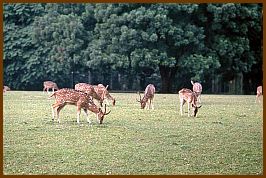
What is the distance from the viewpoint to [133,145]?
10172 millimetres

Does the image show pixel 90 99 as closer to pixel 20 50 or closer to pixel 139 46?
pixel 139 46

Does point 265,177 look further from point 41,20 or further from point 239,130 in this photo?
point 41,20

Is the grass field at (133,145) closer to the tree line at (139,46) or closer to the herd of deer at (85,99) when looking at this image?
the herd of deer at (85,99)

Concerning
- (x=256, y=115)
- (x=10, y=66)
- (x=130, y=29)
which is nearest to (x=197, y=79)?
(x=130, y=29)

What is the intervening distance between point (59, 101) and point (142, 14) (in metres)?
18.4

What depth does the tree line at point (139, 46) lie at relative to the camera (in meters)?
30.7

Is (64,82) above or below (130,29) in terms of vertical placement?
below

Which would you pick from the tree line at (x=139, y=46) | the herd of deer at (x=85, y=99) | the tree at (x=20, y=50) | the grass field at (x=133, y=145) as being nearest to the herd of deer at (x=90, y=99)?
the herd of deer at (x=85, y=99)

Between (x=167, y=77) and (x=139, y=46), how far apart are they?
9.35 ft

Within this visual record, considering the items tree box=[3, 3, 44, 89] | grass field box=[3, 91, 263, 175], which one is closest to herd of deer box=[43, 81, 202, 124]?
grass field box=[3, 91, 263, 175]

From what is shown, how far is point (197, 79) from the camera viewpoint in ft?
101

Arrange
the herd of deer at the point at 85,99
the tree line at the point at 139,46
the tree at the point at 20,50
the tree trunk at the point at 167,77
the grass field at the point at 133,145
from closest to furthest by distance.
Answer: the grass field at the point at 133,145 → the herd of deer at the point at 85,99 → the tree line at the point at 139,46 → the tree trunk at the point at 167,77 → the tree at the point at 20,50

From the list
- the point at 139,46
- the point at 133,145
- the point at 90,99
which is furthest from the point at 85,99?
the point at 139,46

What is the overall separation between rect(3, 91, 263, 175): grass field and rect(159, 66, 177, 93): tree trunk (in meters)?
18.2
